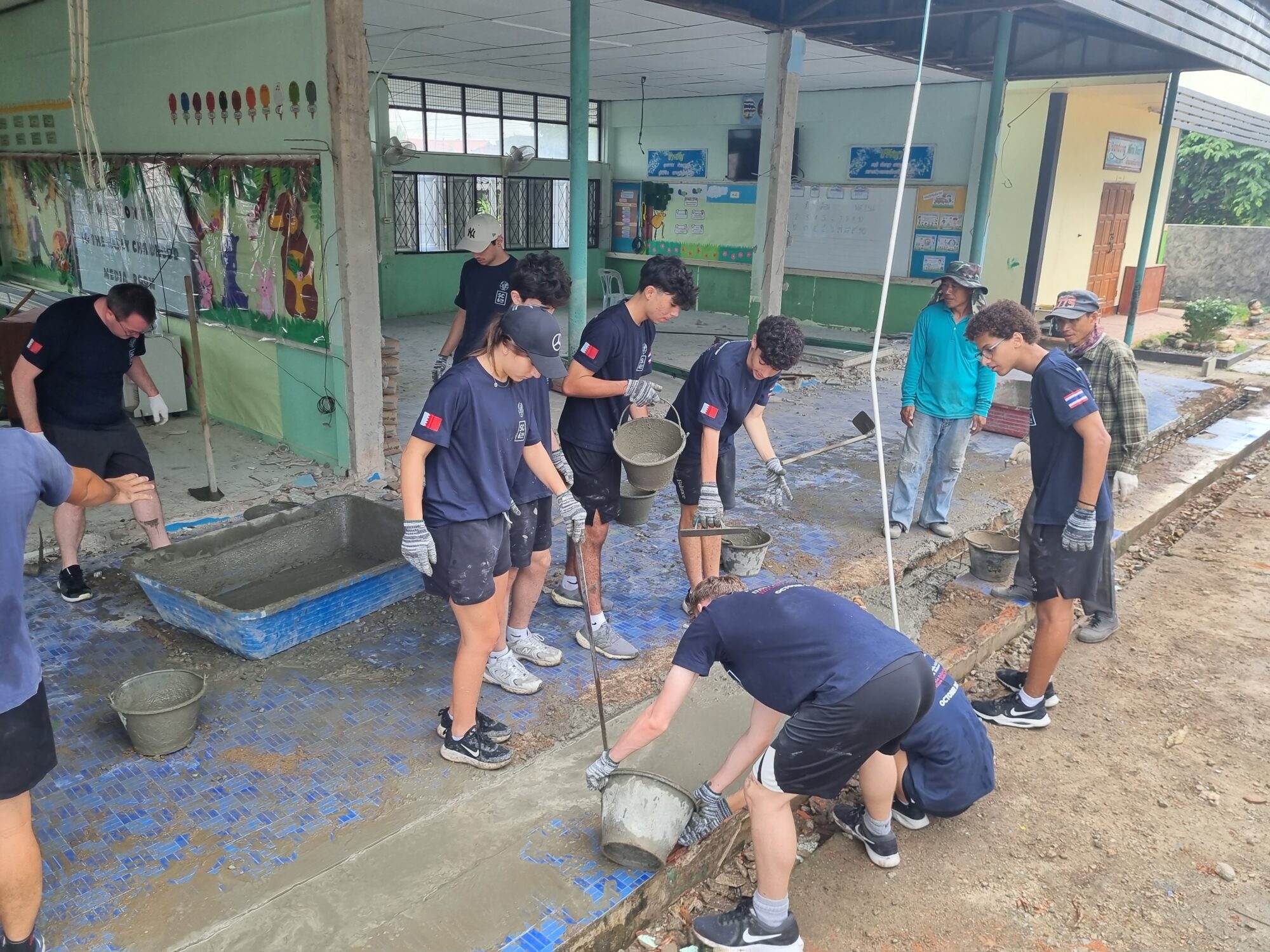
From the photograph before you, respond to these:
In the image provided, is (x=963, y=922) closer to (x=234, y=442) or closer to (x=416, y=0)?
(x=234, y=442)

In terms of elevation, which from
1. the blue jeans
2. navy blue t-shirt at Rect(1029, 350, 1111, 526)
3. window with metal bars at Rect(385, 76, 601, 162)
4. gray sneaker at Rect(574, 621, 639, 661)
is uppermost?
window with metal bars at Rect(385, 76, 601, 162)

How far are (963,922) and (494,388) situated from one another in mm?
2516

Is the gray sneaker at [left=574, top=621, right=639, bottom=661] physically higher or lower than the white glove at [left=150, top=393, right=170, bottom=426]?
lower

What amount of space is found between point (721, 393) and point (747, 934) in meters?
2.43

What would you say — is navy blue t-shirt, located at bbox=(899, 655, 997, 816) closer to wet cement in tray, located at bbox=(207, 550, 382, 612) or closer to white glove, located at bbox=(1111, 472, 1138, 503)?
white glove, located at bbox=(1111, 472, 1138, 503)

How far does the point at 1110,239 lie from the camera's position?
16.0 metres

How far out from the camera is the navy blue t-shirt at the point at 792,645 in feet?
8.56

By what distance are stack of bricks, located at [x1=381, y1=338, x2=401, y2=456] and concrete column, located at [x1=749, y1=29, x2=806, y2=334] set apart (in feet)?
14.6

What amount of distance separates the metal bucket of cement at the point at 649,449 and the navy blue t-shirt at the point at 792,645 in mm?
1618

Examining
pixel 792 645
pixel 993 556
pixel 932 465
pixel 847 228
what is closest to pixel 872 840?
pixel 792 645

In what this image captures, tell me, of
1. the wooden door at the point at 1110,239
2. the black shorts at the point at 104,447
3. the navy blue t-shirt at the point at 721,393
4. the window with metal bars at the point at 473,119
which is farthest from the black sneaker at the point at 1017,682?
the wooden door at the point at 1110,239

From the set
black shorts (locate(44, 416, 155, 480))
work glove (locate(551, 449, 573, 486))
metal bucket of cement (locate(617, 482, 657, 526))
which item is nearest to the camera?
work glove (locate(551, 449, 573, 486))

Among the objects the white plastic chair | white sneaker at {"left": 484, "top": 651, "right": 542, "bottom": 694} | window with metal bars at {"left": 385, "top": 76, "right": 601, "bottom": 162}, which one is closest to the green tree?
the white plastic chair

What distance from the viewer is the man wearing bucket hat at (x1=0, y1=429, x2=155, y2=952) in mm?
2357
